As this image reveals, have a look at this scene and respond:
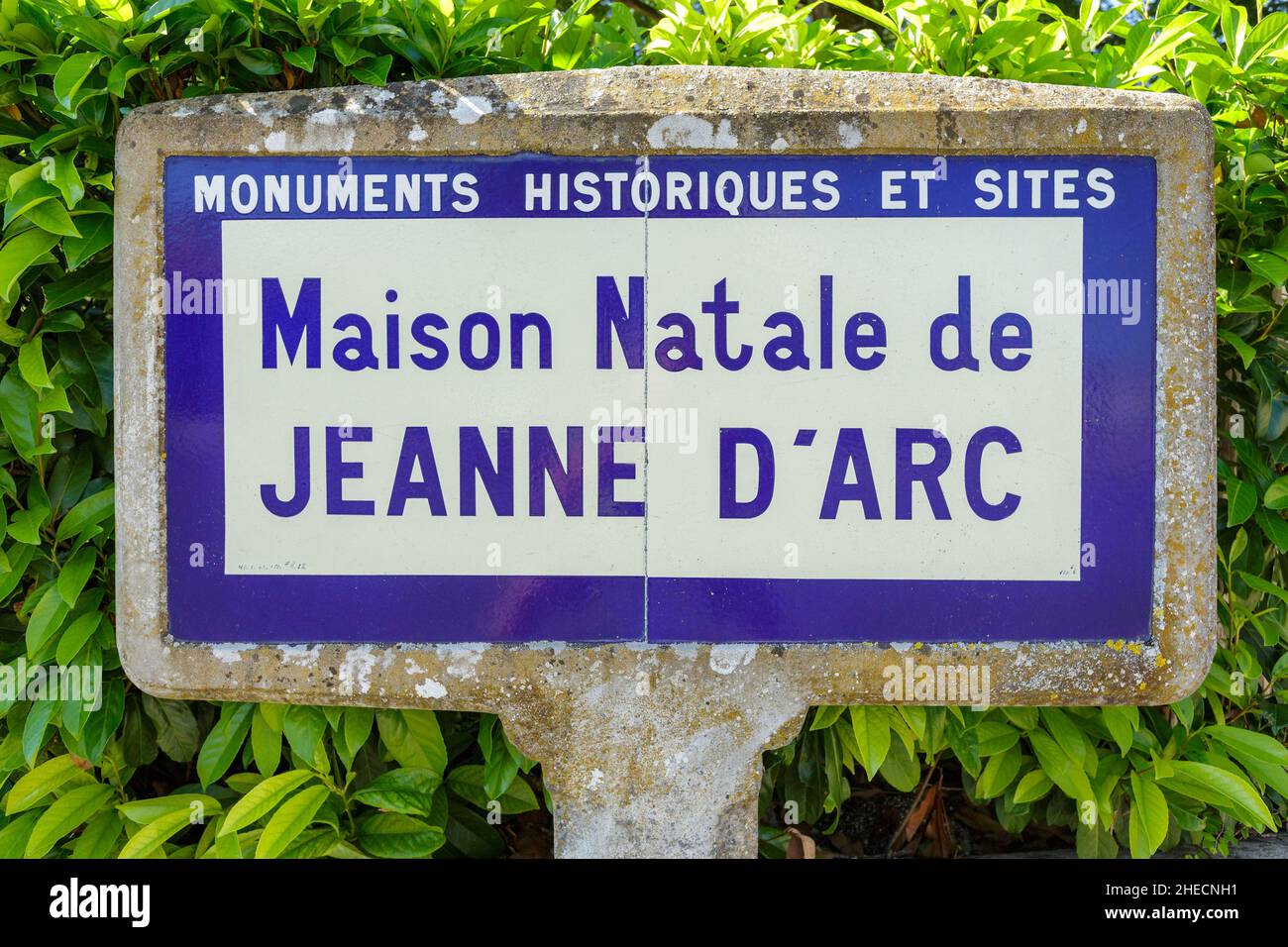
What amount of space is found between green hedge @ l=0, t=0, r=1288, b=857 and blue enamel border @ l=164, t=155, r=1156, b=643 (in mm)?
235

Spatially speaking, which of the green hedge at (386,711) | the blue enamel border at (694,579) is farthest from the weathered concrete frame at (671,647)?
the green hedge at (386,711)

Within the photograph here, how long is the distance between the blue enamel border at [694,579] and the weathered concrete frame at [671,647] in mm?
25

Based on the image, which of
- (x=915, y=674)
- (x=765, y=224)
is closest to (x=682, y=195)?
(x=765, y=224)

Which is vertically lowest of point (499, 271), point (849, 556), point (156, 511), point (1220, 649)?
point (1220, 649)

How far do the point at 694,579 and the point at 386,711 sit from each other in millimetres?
703

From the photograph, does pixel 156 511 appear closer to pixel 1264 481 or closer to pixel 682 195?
pixel 682 195

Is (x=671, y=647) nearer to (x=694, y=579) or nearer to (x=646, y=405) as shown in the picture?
(x=694, y=579)

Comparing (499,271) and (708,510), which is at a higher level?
(499,271)

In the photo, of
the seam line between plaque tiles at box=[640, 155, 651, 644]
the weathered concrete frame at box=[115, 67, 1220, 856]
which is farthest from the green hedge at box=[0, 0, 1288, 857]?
the seam line between plaque tiles at box=[640, 155, 651, 644]

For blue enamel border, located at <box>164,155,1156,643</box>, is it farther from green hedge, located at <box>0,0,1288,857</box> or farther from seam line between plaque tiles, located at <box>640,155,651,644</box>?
green hedge, located at <box>0,0,1288,857</box>

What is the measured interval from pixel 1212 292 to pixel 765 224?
0.80 m

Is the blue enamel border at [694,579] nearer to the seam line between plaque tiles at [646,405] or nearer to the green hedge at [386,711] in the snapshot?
the seam line between plaque tiles at [646,405]

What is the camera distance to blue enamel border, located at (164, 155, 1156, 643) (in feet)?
5.44

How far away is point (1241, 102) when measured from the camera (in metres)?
1.87
